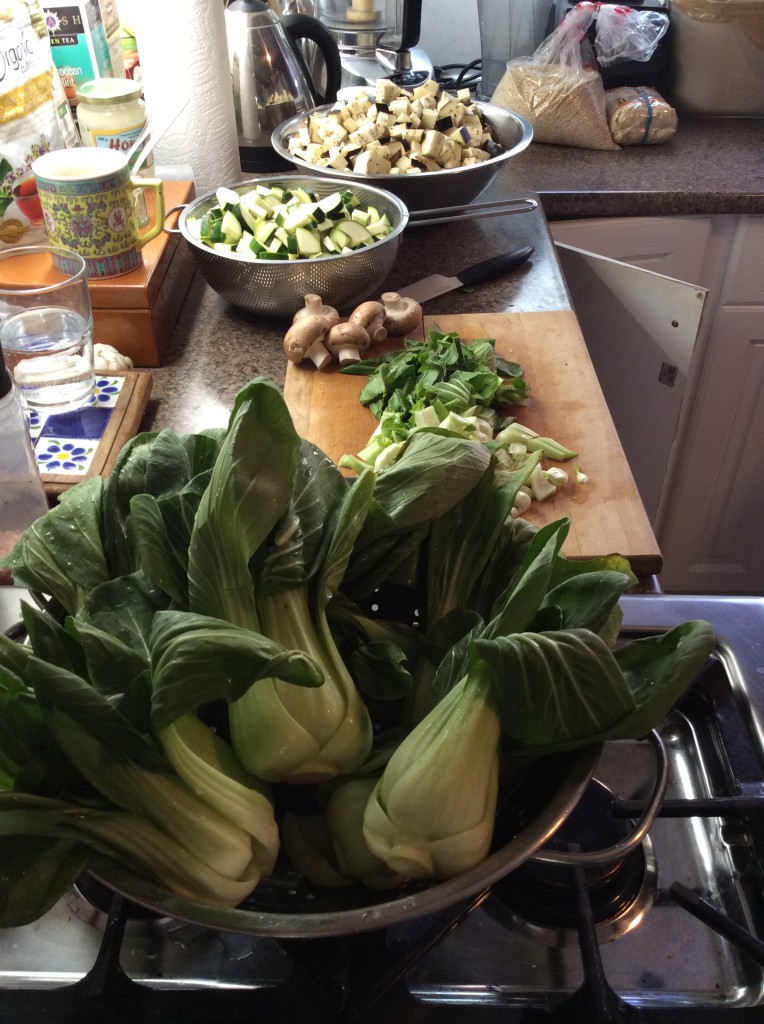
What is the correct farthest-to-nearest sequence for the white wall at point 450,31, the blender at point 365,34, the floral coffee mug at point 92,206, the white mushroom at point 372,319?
the white wall at point 450,31 → the blender at point 365,34 → the white mushroom at point 372,319 → the floral coffee mug at point 92,206

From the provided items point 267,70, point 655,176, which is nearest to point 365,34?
point 267,70

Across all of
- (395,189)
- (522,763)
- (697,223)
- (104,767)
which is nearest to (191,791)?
(104,767)

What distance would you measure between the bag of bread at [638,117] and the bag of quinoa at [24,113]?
1.02 m

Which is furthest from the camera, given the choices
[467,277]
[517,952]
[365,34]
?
[365,34]

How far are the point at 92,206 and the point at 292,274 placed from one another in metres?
0.25

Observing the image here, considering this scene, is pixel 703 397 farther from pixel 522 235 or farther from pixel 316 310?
pixel 316 310

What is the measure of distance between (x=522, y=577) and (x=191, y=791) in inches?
6.8

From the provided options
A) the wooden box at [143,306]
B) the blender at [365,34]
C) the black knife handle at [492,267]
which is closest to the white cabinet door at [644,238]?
the black knife handle at [492,267]

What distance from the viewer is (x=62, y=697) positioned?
1.09 ft

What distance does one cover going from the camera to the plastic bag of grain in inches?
63.7

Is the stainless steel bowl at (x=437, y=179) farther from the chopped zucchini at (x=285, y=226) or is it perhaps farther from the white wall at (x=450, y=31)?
the white wall at (x=450, y=31)

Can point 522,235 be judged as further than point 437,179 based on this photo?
Yes

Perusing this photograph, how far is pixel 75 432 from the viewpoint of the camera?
94 centimetres

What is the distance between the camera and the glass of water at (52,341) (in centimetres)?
95
